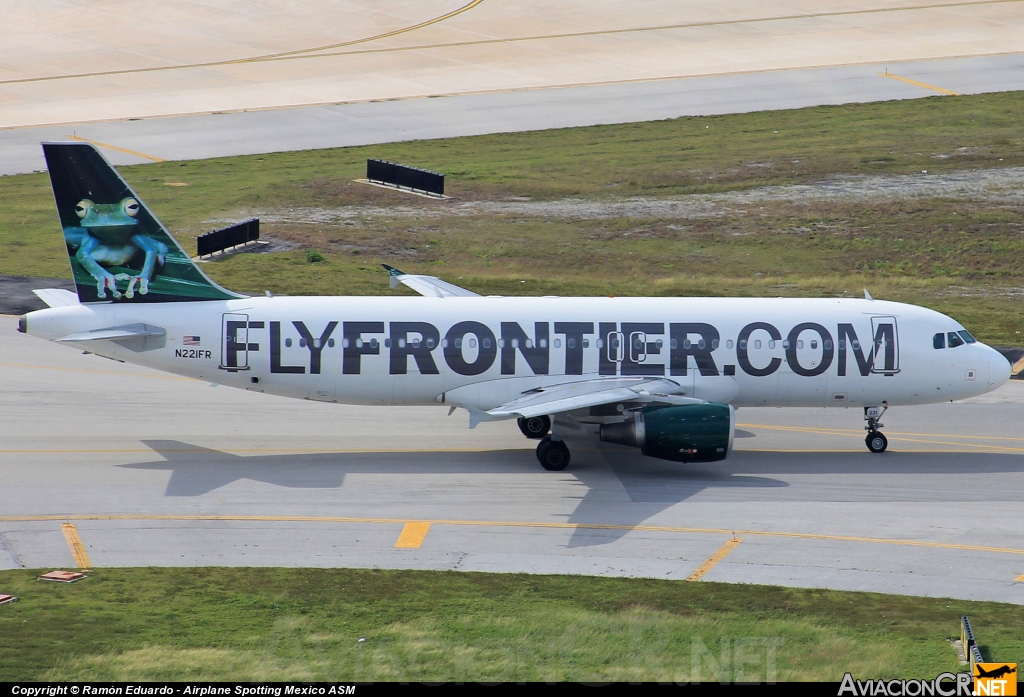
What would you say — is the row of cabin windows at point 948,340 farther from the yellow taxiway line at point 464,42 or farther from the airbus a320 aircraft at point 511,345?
the yellow taxiway line at point 464,42

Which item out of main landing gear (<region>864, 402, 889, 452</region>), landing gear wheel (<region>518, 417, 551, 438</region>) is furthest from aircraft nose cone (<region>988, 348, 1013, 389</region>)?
landing gear wheel (<region>518, 417, 551, 438</region>)

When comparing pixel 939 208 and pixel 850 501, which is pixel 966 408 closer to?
pixel 850 501

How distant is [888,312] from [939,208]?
33677 millimetres

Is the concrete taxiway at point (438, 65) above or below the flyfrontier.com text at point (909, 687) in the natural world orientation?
above

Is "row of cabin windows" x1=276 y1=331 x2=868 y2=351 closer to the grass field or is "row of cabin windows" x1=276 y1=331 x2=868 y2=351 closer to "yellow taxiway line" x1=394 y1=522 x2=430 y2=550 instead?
"yellow taxiway line" x1=394 y1=522 x2=430 y2=550

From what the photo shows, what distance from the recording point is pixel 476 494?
109ft

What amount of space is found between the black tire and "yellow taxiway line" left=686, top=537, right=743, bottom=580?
31.8ft

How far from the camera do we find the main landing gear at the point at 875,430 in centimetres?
3772

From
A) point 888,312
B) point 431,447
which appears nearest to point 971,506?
point 888,312

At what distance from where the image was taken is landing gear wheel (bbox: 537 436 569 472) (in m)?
35.0

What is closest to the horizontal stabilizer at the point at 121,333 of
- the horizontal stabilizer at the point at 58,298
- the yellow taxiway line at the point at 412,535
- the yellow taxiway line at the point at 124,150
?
the horizontal stabilizer at the point at 58,298

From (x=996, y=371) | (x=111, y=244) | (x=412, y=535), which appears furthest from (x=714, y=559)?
(x=111, y=244)

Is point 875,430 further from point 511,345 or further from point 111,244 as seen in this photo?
point 111,244

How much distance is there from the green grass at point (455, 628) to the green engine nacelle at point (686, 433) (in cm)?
702
